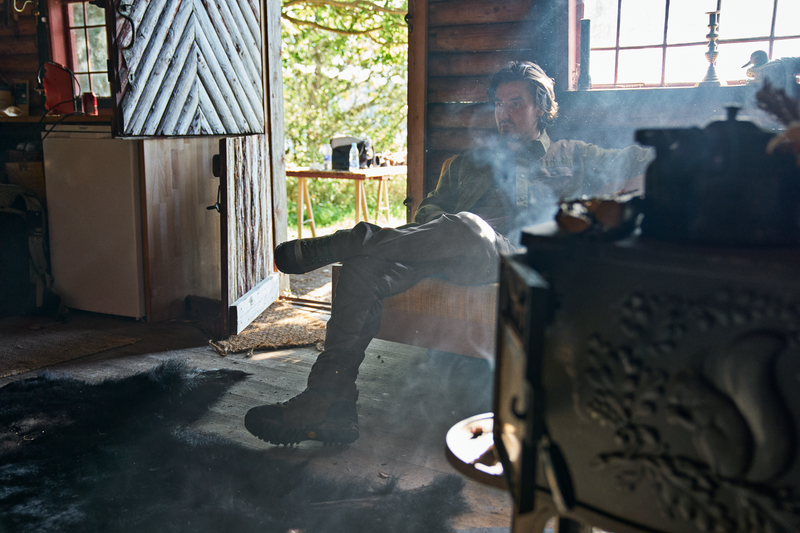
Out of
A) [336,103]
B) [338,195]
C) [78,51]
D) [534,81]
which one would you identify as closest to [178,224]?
[78,51]

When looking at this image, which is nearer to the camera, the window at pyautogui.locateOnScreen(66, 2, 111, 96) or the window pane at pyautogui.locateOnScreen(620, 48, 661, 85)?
the window pane at pyautogui.locateOnScreen(620, 48, 661, 85)

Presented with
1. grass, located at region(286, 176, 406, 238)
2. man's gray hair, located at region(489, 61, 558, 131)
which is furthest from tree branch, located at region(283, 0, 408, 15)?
man's gray hair, located at region(489, 61, 558, 131)

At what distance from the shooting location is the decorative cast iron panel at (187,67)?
8.50 feet

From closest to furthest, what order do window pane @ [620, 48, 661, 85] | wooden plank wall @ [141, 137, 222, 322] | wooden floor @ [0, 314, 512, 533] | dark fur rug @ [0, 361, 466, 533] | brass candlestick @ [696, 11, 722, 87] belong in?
dark fur rug @ [0, 361, 466, 533], wooden floor @ [0, 314, 512, 533], brass candlestick @ [696, 11, 722, 87], window pane @ [620, 48, 661, 85], wooden plank wall @ [141, 137, 222, 322]

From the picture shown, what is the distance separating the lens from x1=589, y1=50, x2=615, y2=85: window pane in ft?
9.15

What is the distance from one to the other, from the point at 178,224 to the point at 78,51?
1.81 metres

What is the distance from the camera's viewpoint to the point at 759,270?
69 centimetres

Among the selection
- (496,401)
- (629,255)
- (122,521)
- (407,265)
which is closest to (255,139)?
(407,265)

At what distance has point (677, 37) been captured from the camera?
2.67 m

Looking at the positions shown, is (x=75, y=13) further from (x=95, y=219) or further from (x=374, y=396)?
(x=374, y=396)

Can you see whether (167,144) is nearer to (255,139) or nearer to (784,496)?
(255,139)

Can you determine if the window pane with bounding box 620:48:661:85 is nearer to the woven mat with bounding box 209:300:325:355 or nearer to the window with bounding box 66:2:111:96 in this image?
the woven mat with bounding box 209:300:325:355

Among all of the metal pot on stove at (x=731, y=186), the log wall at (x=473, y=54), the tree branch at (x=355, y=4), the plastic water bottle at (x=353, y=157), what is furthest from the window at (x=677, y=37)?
the tree branch at (x=355, y=4)

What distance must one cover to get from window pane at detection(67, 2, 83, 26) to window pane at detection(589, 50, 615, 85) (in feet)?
11.4
